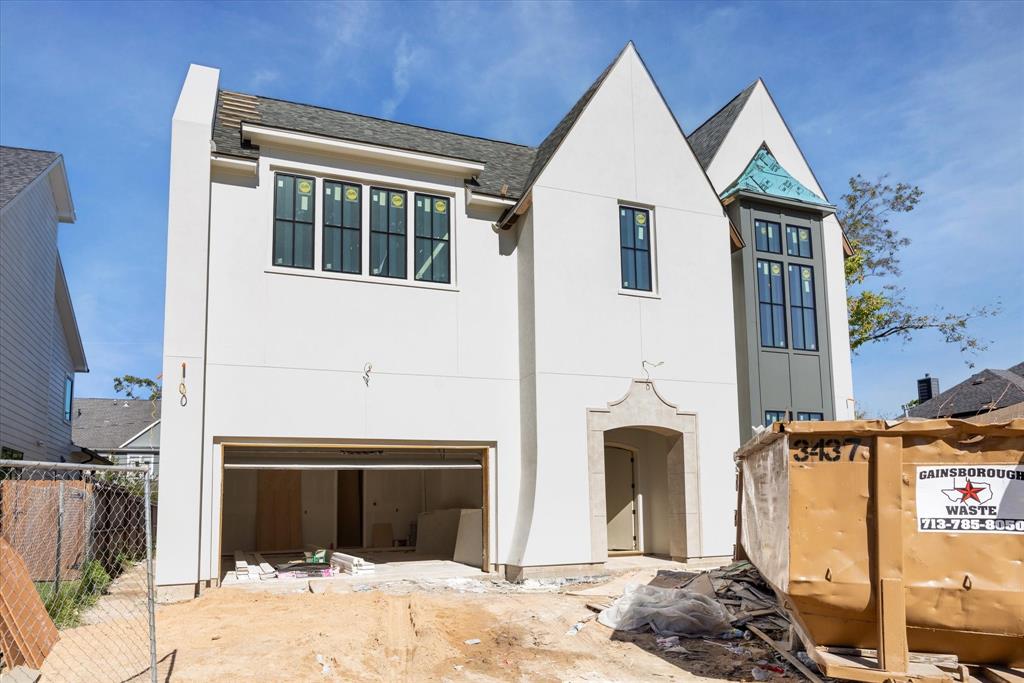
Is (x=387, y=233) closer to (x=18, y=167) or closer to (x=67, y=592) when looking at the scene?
(x=67, y=592)

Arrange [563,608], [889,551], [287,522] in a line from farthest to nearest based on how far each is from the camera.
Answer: [287,522], [563,608], [889,551]

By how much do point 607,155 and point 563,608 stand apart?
927cm

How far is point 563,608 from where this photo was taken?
40.2 ft

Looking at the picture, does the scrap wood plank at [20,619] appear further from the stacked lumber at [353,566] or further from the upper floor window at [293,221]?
the upper floor window at [293,221]

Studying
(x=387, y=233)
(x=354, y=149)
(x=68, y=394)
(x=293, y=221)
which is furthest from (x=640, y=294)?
(x=68, y=394)

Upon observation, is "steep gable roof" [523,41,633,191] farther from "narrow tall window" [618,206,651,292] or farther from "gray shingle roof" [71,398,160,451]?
"gray shingle roof" [71,398,160,451]

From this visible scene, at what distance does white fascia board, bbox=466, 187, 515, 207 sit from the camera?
15914 millimetres

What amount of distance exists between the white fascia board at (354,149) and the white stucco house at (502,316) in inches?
1.7

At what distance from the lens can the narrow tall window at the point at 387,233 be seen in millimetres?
15266

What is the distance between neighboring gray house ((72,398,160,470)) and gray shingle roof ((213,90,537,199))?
27.3 meters

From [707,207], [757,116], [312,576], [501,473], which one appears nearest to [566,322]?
[501,473]

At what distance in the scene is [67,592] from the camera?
39.1ft

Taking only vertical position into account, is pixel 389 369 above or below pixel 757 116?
below

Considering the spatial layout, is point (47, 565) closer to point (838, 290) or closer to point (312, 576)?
point (312, 576)
